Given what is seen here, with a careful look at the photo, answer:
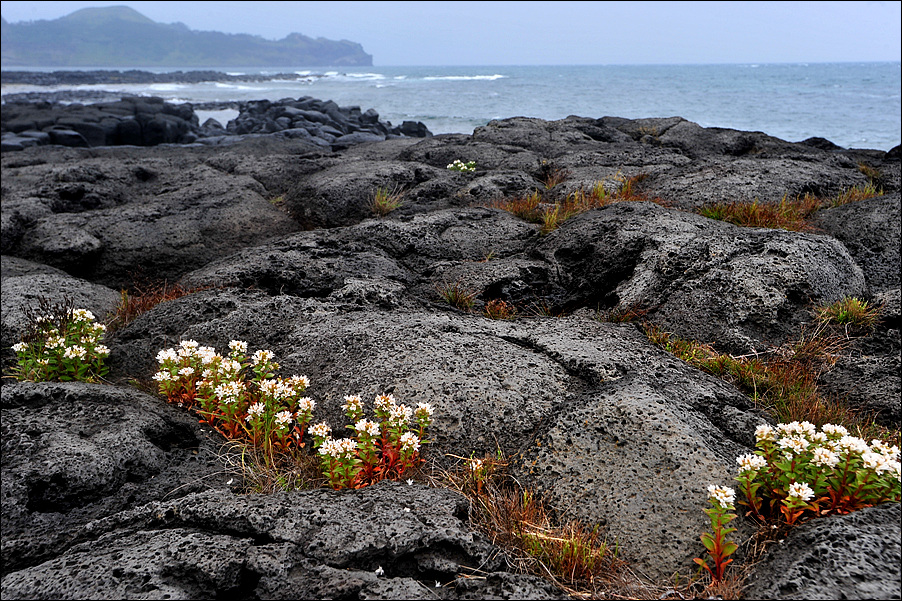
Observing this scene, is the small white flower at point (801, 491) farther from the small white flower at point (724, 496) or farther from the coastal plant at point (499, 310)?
the coastal plant at point (499, 310)

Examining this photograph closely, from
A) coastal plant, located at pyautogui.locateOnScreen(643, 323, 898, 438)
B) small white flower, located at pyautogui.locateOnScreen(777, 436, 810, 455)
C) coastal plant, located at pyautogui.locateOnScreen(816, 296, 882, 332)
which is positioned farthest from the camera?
coastal plant, located at pyautogui.locateOnScreen(816, 296, 882, 332)

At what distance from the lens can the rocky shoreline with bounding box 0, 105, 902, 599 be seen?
2984 millimetres

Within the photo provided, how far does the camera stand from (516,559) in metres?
3.13

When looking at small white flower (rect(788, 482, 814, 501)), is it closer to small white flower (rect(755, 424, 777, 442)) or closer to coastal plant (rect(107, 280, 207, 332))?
small white flower (rect(755, 424, 777, 442))

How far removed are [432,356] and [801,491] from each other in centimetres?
277

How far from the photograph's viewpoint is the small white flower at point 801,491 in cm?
300

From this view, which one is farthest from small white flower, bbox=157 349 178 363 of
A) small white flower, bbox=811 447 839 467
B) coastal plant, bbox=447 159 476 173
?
coastal plant, bbox=447 159 476 173

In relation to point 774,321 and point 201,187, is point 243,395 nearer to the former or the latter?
point 774,321

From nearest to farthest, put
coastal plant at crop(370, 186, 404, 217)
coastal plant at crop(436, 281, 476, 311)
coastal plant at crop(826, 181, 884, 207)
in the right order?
coastal plant at crop(436, 281, 476, 311) < coastal plant at crop(826, 181, 884, 207) < coastal plant at crop(370, 186, 404, 217)

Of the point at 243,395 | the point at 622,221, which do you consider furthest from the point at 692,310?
the point at 243,395

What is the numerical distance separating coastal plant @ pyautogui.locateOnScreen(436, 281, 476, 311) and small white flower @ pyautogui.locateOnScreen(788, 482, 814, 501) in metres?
3.80

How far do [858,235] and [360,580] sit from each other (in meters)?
7.85

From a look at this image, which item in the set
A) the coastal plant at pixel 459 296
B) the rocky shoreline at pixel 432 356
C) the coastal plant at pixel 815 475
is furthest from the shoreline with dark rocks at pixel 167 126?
the coastal plant at pixel 815 475

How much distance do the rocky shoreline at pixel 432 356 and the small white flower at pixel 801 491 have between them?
173 millimetres
